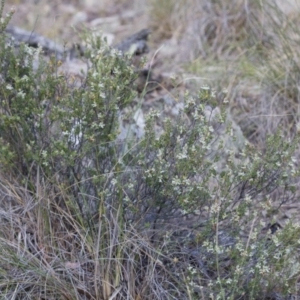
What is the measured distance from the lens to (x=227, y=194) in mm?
2902

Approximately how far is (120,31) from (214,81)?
98.6 inches

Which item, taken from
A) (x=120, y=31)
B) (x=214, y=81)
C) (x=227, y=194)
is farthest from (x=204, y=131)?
(x=120, y=31)

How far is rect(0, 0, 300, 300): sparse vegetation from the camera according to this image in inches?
111

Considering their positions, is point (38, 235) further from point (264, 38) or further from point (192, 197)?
point (264, 38)

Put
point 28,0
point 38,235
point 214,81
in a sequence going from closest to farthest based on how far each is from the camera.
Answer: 1. point 38,235
2. point 214,81
3. point 28,0

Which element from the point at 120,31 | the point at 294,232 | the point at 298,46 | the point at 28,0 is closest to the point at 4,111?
the point at 294,232

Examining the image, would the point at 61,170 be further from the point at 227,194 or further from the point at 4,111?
the point at 227,194

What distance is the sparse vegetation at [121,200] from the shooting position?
282 centimetres

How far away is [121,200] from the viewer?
115 inches

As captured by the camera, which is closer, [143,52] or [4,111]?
[4,111]

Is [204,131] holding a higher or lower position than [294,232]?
higher

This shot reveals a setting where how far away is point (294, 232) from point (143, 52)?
7.56 ft

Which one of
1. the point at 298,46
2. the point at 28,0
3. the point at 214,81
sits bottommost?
the point at 28,0

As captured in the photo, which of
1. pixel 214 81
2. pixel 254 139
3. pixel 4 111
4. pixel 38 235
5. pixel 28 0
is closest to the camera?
pixel 38 235
